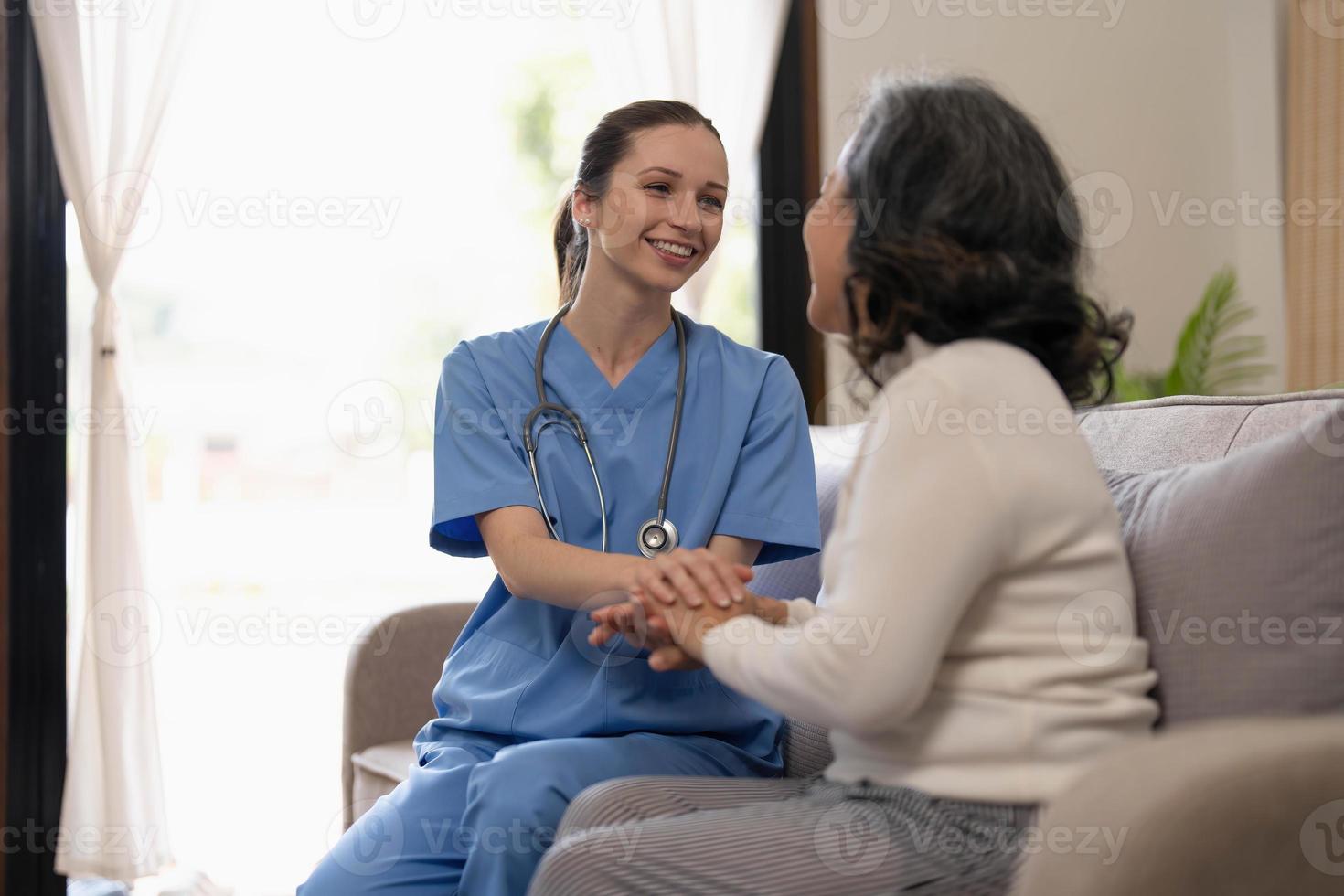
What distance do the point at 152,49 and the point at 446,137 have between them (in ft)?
2.86

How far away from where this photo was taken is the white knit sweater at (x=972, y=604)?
36.6 inches

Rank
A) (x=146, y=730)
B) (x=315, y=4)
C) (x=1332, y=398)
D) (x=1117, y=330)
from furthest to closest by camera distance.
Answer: (x=315, y=4)
(x=146, y=730)
(x=1332, y=398)
(x=1117, y=330)

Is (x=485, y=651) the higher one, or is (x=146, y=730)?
(x=485, y=651)

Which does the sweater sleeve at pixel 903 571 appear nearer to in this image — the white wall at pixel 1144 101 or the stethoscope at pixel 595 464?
the stethoscope at pixel 595 464

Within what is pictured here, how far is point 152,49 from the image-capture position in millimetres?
2539

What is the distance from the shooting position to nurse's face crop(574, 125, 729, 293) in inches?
60.5

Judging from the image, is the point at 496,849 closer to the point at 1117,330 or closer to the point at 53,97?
the point at 1117,330

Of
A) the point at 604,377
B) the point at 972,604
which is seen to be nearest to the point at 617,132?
the point at 604,377

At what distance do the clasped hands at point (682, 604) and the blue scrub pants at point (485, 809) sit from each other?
0.15 meters

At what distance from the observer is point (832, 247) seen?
1145 millimetres

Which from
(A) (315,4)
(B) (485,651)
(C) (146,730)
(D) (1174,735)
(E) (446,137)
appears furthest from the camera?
(E) (446,137)

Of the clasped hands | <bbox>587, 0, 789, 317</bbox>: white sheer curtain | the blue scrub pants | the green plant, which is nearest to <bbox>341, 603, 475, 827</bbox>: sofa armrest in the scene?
the blue scrub pants

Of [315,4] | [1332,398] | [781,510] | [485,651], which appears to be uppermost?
[315,4]

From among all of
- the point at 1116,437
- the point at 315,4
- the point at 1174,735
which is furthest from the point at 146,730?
the point at 1174,735
